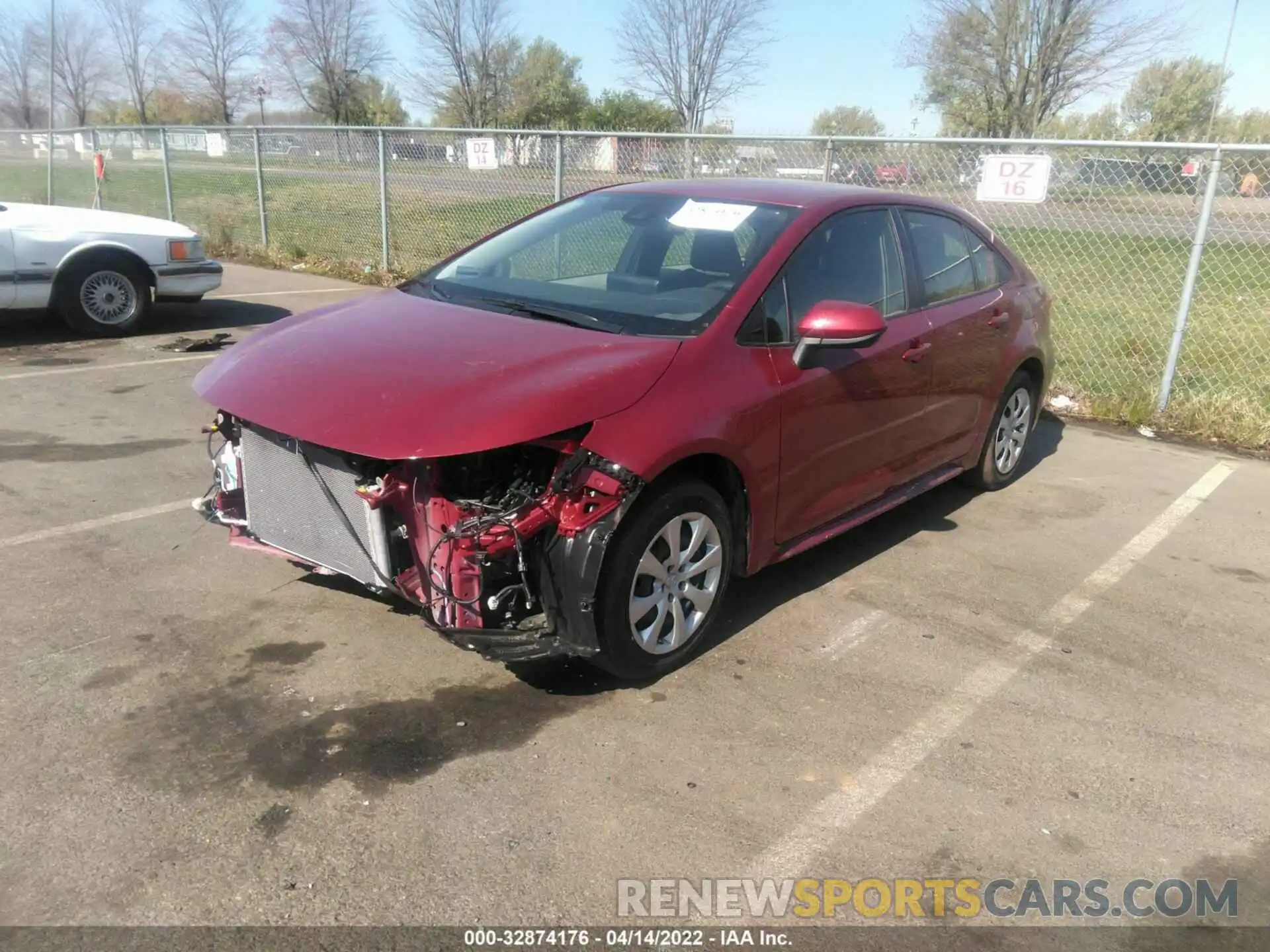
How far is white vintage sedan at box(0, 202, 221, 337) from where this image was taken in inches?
320

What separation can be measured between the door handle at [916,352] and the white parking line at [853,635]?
1133mm

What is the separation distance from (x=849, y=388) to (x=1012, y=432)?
2.18 metres

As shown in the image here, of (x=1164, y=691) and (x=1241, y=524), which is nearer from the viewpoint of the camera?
(x=1164, y=691)

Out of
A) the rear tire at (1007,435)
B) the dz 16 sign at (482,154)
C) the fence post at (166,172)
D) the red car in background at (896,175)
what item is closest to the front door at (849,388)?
the rear tire at (1007,435)

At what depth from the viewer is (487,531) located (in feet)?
9.55

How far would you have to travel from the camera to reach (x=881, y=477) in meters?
4.38

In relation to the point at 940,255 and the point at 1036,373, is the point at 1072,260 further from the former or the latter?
the point at 940,255

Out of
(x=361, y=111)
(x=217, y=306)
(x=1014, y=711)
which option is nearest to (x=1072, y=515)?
(x=1014, y=711)

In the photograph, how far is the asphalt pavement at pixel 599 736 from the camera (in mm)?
2516

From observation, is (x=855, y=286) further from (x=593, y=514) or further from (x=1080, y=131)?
(x=1080, y=131)

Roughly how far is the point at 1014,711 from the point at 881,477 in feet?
A: 4.37

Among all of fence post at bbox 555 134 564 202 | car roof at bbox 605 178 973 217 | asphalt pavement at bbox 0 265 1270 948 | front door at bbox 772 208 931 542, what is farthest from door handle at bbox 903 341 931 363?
fence post at bbox 555 134 564 202

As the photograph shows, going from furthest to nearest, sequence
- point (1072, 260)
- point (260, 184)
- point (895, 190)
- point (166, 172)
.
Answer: point (166, 172), point (260, 184), point (1072, 260), point (895, 190)

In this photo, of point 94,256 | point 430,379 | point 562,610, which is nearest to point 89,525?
point 430,379
